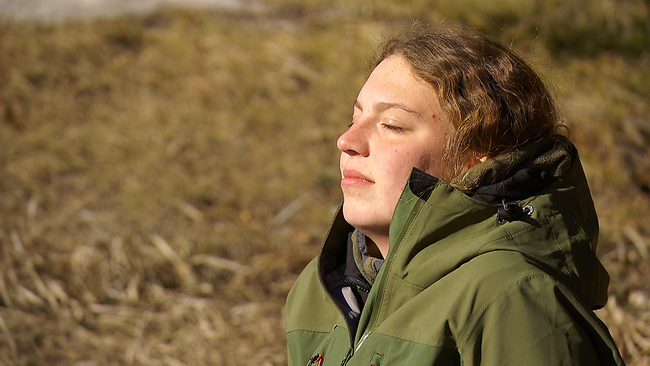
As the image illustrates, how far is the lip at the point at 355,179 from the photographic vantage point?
179cm

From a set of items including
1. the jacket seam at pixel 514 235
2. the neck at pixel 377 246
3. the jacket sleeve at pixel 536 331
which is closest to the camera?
the jacket sleeve at pixel 536 331

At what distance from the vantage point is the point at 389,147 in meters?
1.76

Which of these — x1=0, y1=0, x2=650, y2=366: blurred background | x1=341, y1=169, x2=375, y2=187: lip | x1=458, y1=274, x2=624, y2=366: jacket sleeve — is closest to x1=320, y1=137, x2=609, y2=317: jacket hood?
x1=458, y1=274, x2=624, y2=366: jacket sleeve

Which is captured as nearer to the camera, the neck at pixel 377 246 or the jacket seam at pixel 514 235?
the jacket seam at pixel 514 235

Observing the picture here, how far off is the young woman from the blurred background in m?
0.55

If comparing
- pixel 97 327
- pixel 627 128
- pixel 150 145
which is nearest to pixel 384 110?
pixel 97 327

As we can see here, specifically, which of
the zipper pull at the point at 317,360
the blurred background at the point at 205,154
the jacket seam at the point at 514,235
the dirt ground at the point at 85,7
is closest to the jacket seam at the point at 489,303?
the jacket seam at the point at 514,235

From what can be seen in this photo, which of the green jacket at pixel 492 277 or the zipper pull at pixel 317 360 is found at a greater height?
the green jacket at pixel 492 277

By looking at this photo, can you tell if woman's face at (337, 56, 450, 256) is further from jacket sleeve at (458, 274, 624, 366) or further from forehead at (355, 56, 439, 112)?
jacket sleeve at (458, 274, 624, 366)

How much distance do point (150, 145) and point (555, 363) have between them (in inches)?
195

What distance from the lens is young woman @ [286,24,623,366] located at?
1.39 metres

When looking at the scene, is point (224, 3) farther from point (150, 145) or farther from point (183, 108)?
point (150, 145)

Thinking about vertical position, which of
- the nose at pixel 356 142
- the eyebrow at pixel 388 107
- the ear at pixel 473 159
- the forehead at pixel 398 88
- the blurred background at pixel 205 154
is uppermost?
the forehead at pixel 398 88

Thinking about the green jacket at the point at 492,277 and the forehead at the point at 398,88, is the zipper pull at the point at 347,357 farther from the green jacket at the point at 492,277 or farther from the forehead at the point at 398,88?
the forehead at the point at 398,88
